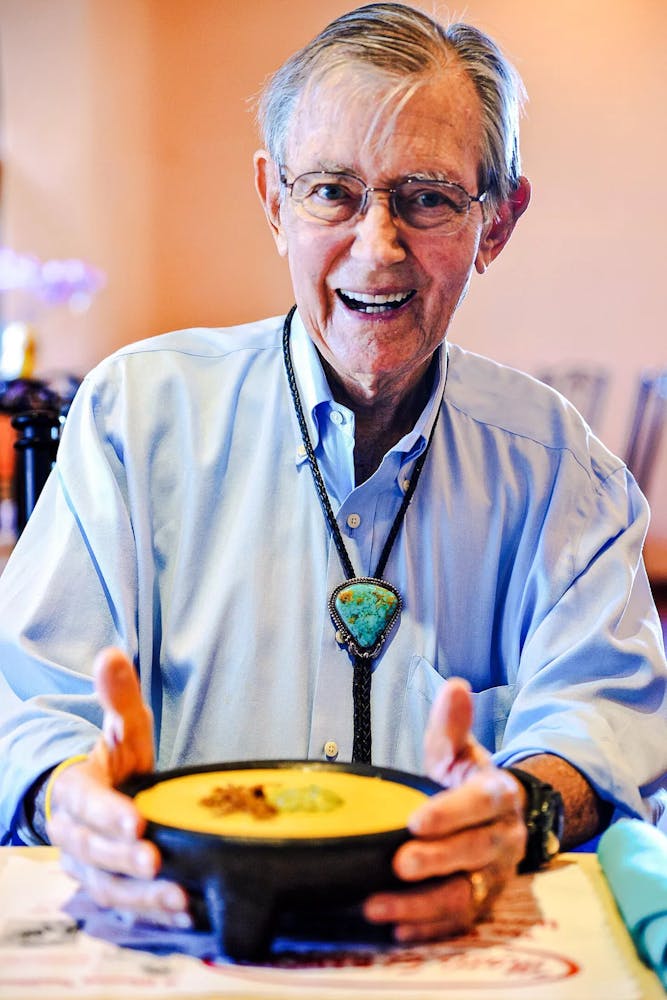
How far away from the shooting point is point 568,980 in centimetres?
73

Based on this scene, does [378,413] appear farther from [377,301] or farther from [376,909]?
[376,909]

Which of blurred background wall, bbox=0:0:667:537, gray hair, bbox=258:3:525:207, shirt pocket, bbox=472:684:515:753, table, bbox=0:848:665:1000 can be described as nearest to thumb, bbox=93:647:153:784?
table, bbox=0:848:665:1000

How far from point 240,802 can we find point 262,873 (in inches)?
3.8

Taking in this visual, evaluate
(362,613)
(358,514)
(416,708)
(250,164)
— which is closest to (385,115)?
(358,514)

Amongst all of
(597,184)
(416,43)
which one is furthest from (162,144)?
(416,43)

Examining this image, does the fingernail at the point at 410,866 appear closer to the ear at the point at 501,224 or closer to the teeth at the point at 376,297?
the teeth at the point at 376,297

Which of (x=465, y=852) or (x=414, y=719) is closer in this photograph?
(x=465, y=852)

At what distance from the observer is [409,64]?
1.30m

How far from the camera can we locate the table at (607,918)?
0.70m

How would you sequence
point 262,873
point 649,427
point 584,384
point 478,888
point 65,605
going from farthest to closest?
point 584,384, point 649,427, point 65,605, point 478,888, point 262,873

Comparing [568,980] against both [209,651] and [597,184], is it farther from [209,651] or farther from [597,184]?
[597,184]

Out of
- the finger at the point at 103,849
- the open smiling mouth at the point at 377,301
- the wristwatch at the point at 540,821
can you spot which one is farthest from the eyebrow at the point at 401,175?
the finger at the point at 103,849

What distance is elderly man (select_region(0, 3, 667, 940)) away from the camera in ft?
4.14

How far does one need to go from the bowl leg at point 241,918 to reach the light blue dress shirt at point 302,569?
1.63 feet
